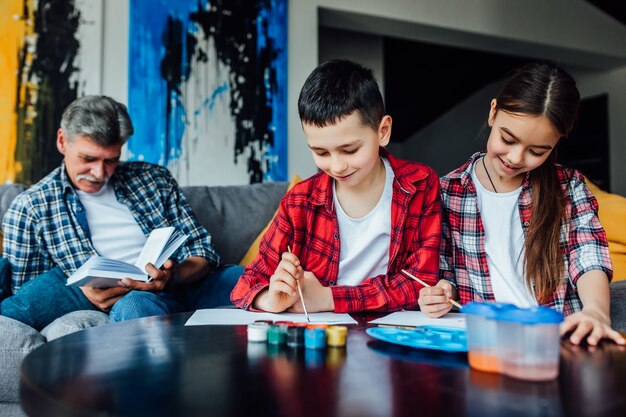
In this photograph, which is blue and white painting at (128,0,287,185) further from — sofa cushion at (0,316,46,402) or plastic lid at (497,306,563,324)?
plastic lid at (497,306,563,324)

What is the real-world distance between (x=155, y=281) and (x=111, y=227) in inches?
16.7

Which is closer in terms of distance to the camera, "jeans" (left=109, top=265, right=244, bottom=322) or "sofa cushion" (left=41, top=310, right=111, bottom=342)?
"sofa cushion" (left=41, top=310, right=111, bottom=342)

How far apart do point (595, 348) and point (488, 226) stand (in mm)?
686

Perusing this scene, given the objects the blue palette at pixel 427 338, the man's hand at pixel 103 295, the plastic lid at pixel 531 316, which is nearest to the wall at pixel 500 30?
the man's hand at pixel 103 295

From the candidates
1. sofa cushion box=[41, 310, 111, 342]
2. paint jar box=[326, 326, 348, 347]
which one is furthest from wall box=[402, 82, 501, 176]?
paint jar box=[326, 326, 348, 347]

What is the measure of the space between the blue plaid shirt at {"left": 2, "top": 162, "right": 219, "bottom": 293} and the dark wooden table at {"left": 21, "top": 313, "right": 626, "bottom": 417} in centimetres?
125

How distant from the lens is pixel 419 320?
109cm

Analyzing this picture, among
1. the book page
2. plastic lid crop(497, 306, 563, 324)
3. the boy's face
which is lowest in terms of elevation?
plastic lid crop(497, 306, 563, 324)

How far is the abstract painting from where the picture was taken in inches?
120

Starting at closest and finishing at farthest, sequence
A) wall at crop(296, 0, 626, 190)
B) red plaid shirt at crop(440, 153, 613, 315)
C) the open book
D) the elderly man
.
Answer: red plaid shirt at crop(440, 153, 613, 315) → the open book → the elderly man → wall at crop(296, 0, 626, 190)

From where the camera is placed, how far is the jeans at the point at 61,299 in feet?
5.83

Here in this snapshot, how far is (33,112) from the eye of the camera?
3080mm

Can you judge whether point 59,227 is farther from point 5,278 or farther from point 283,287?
point 283,287

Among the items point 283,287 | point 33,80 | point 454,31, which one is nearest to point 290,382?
point 283,287
